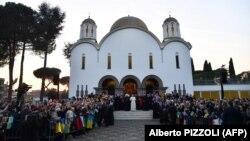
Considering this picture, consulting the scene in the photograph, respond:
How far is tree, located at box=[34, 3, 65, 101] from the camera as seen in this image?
23969 millimetres

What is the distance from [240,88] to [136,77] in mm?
15800

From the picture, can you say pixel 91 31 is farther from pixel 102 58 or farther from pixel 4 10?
pixel 4 10

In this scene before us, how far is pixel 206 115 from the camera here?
34.4 feet

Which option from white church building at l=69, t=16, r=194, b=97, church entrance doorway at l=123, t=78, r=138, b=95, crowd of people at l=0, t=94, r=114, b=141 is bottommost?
crowd of people at l=0, t=94, r=114, b=141

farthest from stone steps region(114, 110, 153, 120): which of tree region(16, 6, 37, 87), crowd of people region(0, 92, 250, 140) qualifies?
tree region(16, 6, 37, 87)

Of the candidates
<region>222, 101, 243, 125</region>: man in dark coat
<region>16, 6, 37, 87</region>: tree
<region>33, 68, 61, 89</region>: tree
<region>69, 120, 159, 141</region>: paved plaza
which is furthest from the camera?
<region>33, 68, 61, 89</region>: tree

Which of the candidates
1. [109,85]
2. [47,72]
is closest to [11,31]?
[109,85]

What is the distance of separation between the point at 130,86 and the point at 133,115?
32.5 ft

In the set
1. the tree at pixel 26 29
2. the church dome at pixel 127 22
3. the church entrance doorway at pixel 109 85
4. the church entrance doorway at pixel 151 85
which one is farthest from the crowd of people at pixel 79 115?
the church dome at pixel 127 22

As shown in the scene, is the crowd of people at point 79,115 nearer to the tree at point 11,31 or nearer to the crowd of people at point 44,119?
the crowd of people at point 44,119

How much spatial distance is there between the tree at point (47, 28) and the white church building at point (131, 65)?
11.7ft

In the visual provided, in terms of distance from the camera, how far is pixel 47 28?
81.2 ft

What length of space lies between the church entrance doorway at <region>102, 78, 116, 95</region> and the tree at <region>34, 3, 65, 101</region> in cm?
747

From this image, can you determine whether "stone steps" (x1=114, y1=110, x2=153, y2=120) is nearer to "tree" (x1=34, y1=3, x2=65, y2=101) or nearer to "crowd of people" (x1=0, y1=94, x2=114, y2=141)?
"crowd of people" (x1=0, y1=94, x2=114, y2=141)
